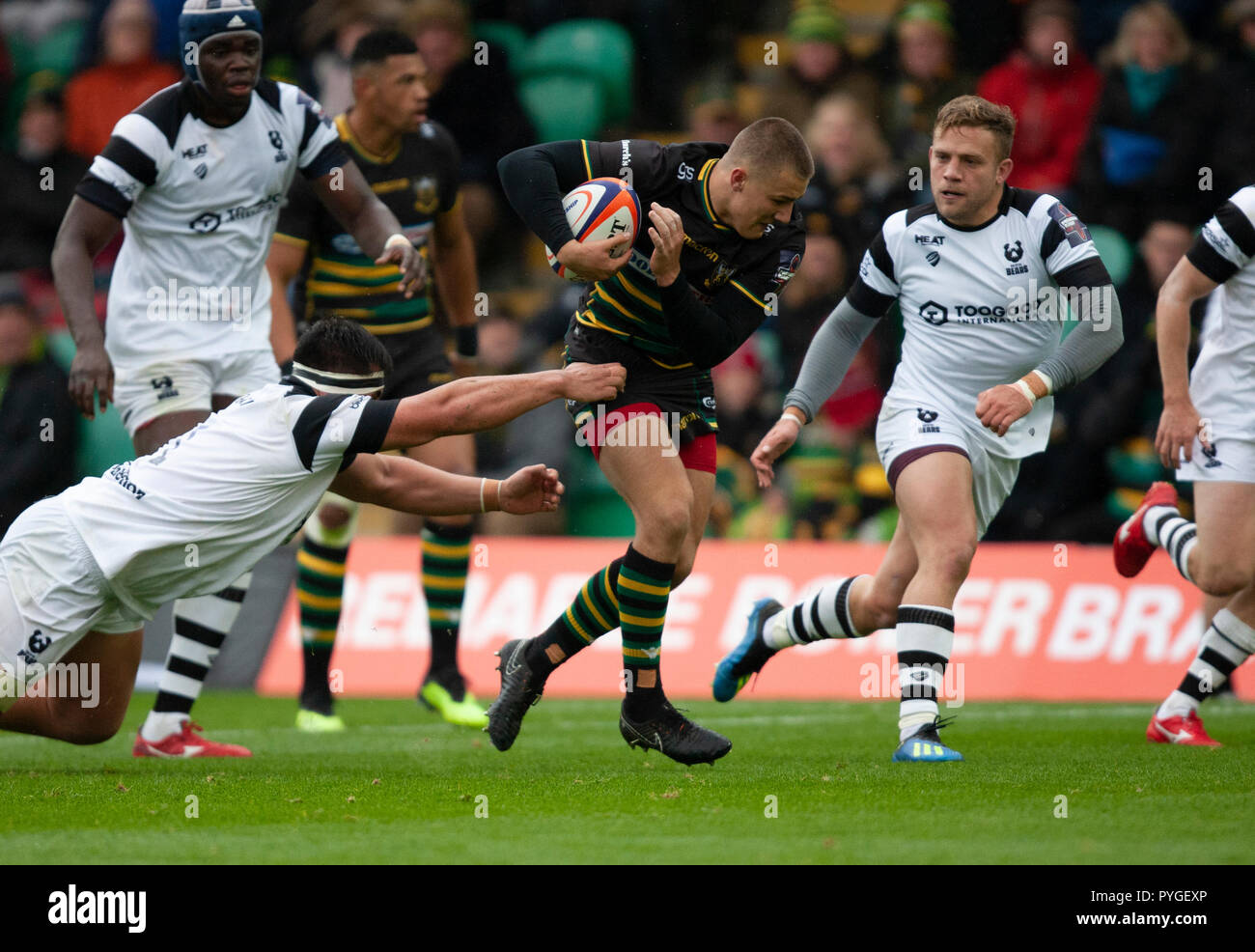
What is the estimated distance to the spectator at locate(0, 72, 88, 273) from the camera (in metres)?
13.0

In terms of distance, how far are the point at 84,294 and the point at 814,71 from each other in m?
7.00

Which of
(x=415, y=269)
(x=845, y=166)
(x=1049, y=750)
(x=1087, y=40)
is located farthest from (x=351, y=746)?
(x=1087, y=40)

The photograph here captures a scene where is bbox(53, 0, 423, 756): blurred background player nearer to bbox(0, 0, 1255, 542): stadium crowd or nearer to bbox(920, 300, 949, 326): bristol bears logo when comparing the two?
bbox(920, 300, 949, 326): bristol bears logo

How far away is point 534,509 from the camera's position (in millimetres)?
5359

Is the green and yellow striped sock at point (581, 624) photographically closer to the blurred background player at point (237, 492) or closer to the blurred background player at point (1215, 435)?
the blurred background player at point (237, 492)

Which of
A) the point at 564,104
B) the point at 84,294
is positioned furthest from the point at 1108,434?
the point at 84,294

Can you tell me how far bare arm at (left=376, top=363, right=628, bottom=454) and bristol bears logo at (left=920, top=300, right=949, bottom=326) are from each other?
1.85 metres

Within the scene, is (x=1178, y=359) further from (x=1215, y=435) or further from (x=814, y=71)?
(x=814, y=71)

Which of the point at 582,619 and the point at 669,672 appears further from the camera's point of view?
the point at 669,672

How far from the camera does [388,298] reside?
839 centimetres
